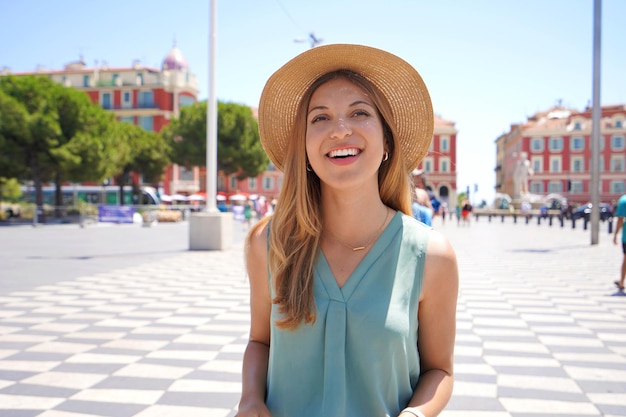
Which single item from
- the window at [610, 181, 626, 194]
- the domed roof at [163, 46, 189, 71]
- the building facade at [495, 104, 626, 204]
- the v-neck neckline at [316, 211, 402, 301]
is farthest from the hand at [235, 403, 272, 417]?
the window at [610, 181, 626, 194]

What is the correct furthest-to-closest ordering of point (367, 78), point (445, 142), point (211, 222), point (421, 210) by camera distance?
point (445, 142) → point (211, 222) → point (421, 210) → point (367, 78)

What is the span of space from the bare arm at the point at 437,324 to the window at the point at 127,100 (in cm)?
6835

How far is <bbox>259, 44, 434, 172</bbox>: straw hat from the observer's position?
72.1 inches

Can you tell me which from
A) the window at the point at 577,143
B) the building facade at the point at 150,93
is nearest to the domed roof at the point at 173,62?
the building facade at the point at 150,93

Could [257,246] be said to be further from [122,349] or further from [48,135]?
[48,135]

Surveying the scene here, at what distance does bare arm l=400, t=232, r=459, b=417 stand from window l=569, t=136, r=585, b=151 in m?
78.7

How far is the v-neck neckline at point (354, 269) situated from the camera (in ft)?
5.32

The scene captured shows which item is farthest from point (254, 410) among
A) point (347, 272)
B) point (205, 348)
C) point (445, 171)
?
point (445, 171)

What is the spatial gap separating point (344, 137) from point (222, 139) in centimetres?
5304

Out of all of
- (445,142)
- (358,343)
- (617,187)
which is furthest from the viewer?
(445,142)

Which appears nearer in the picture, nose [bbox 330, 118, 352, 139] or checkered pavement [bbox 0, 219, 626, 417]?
nose [bbox 330, 118, 352, 139]

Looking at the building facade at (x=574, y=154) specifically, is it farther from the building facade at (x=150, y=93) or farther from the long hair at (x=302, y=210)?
the long hair at (x=302, y=210)

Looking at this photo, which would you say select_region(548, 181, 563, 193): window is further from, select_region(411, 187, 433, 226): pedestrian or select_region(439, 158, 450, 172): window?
select_region(411, 187, 433, 226): pedestrian

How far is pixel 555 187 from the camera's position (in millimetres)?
74688
